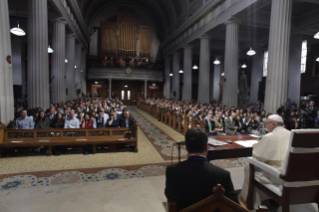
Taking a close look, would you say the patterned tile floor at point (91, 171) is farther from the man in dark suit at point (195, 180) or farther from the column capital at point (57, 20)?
the column capital at point (57, 20)

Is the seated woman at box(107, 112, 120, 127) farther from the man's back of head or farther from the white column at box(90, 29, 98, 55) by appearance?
the white column at box(90, 29, 98, 55)

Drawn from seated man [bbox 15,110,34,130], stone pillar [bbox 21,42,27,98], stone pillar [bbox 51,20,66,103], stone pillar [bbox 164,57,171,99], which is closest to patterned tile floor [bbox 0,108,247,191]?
seated man [bbox 15,110,34,130]

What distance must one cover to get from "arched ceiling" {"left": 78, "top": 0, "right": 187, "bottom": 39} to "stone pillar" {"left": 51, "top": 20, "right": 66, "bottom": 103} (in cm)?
1078

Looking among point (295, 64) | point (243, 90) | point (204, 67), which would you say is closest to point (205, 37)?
point (204, 67)

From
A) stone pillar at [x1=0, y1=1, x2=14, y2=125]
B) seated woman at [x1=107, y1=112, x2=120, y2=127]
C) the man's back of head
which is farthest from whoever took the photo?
seated woman at [x1=107, y1=112, x2=120, y2=127]

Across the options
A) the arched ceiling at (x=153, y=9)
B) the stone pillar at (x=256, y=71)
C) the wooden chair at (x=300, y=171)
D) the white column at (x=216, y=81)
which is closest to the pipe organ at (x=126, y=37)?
the arched ceiling at (x=153, y=9)

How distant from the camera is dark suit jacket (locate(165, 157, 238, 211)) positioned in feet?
4.74

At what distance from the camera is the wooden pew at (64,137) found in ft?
17.2

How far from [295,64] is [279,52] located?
6751 millimetres

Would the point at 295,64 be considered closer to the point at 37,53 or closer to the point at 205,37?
the point at 205,37

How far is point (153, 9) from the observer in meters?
26.4

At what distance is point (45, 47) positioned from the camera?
8617 mm

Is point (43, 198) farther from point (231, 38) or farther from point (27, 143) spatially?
point (231, 38)

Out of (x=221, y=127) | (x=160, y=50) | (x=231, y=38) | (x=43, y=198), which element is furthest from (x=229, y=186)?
(x=160, y=50)
